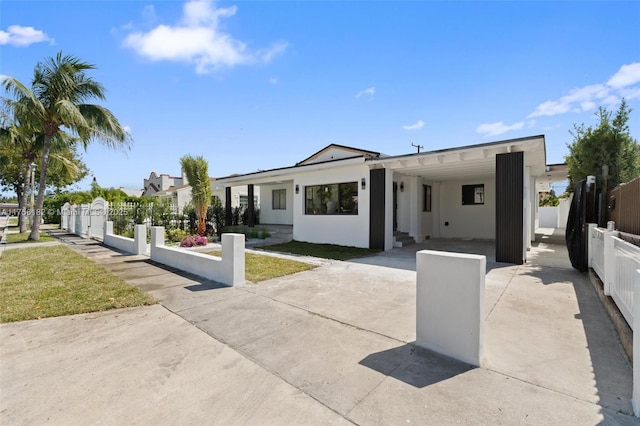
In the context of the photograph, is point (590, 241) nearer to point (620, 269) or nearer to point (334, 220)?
point (620, 269)

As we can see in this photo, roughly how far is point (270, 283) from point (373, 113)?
35.4 feet

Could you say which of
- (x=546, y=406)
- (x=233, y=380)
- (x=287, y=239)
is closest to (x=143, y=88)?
(x=287, y=239)

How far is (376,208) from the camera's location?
11148mm

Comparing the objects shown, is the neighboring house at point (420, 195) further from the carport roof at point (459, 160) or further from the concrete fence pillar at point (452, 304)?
the concrete fence pillar at point (452, 304)

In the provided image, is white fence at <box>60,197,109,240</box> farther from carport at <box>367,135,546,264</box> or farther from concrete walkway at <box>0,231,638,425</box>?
carport at <box>367,135,546,264</box>

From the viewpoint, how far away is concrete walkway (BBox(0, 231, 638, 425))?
7.64 feet

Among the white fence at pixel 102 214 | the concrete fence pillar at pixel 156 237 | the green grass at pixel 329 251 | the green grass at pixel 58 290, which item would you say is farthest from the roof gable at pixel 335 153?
the green grass at pixel 58 290

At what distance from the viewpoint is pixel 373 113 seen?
14.3m

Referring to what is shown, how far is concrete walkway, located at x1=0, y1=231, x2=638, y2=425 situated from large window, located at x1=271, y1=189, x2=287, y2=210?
517 inches

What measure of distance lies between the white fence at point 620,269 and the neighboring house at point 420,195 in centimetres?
275

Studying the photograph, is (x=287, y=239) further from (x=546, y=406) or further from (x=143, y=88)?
(x=546, y=406)

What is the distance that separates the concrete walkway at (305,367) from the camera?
2330 millimetres

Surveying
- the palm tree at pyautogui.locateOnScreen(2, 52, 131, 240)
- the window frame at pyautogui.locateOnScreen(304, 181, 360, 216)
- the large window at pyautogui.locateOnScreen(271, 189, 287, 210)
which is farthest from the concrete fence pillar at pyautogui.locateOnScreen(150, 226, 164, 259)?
the large window at pyautogui.locateOnScreen(271, 189, 287, 210)

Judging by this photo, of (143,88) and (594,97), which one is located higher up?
(143,88)
